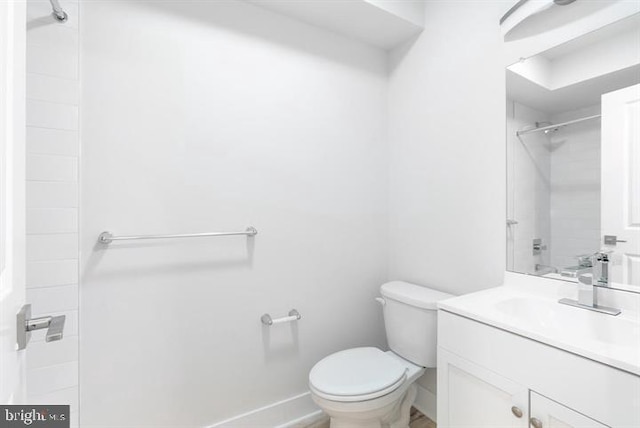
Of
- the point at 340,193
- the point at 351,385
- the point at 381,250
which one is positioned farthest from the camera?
the point at 381,250

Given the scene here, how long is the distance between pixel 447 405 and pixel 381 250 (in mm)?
958

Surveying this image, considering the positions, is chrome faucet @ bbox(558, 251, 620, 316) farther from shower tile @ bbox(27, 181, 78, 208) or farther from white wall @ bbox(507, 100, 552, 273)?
shower tile @ bbox(27, 181, 78, 208)

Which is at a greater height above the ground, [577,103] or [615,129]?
A: [577,103]

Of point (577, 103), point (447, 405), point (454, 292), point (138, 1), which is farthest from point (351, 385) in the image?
point (138, 1)

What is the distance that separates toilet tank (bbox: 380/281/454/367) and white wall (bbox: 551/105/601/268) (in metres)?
0.56

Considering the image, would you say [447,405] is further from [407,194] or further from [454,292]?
[407,194]

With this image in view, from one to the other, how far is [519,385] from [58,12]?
201 cm

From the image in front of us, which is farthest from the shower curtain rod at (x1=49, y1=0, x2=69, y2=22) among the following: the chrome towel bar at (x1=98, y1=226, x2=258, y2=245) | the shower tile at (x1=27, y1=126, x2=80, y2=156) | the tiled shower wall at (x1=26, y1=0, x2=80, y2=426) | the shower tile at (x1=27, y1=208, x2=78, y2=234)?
the chrome towel bar at (x1=98, y1=226, x2=258, y2=245)

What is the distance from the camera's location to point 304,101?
5.58 ft

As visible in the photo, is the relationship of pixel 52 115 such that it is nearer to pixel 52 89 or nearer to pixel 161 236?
pixel 52 89

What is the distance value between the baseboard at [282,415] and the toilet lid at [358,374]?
41cm

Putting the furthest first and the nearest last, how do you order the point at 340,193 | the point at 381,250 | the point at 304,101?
the point at 381,250
the point at 340,193
the point at 304,101

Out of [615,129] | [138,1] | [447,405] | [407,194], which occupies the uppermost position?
[138,1]

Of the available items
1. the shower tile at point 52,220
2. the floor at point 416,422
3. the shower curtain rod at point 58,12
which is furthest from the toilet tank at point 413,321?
the shower curtain rod at point 58,12
